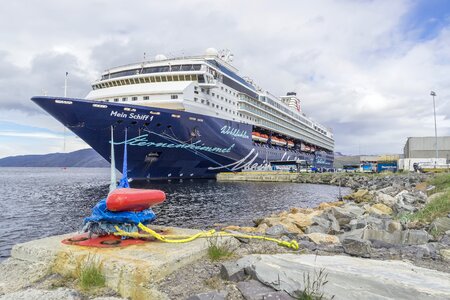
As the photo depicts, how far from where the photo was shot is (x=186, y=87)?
109 ft

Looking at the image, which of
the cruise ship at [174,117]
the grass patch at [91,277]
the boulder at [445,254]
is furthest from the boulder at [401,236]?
the cruise ship at [174,117]

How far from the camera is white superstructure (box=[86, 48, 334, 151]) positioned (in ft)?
109

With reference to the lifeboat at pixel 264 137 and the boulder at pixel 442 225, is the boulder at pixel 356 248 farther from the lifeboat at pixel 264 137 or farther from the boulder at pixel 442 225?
the lifeboat at pixel 264 137

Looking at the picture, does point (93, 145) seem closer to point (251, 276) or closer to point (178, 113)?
point (178, 113)

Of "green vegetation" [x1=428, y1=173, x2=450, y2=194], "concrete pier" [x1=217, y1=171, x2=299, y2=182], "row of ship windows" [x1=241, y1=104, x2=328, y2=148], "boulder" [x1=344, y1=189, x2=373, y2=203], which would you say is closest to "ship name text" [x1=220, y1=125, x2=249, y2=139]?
"row of ship windows" [x1=241, y1=104, x2=328, y2=148]

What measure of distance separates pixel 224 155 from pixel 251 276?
119ft

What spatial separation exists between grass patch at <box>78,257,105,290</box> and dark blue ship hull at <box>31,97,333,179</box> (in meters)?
24.4

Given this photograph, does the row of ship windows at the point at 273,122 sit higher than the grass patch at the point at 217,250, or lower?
higher

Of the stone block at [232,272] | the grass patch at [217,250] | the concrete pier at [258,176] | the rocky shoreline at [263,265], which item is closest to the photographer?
the rocky shoreline at [263,265]

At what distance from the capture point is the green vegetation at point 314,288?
3.14m

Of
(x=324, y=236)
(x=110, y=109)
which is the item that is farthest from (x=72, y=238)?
(x=110, y=109)

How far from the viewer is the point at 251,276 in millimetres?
3768

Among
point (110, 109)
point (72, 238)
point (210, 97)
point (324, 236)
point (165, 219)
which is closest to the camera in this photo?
point (72, 238)

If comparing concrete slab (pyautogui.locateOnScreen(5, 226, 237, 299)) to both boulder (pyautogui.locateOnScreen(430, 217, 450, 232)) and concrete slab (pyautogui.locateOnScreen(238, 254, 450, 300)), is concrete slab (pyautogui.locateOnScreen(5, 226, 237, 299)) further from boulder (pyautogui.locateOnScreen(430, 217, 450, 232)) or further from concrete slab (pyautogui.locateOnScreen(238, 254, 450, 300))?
boulder (pyautogui.locateOnScreen(430, 217, 450, 232))
